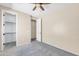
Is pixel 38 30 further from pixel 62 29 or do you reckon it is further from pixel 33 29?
pixel 62 29

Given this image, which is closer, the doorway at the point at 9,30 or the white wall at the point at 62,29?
the doorway at the point at 9,30

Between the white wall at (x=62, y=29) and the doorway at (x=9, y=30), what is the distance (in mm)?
633

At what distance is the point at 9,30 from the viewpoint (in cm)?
173

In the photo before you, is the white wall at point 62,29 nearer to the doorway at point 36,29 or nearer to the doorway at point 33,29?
the doorway at point 36,29

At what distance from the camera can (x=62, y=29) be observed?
1788 mm

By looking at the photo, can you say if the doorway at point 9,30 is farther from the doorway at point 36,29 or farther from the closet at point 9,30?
the doorway at point 36,29

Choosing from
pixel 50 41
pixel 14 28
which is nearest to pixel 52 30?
pixel 50 41

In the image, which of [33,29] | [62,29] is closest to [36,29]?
[33,29]

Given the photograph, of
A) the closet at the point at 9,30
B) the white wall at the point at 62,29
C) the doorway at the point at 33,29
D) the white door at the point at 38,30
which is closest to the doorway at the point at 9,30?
the closet at the point at 9,30

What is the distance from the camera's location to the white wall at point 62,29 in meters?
1.79

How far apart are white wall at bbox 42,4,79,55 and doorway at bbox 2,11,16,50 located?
633 mm

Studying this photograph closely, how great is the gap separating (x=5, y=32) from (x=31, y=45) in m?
0.59

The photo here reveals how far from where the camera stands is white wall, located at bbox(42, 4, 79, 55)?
1.79 metres

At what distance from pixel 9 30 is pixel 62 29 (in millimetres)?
1093
